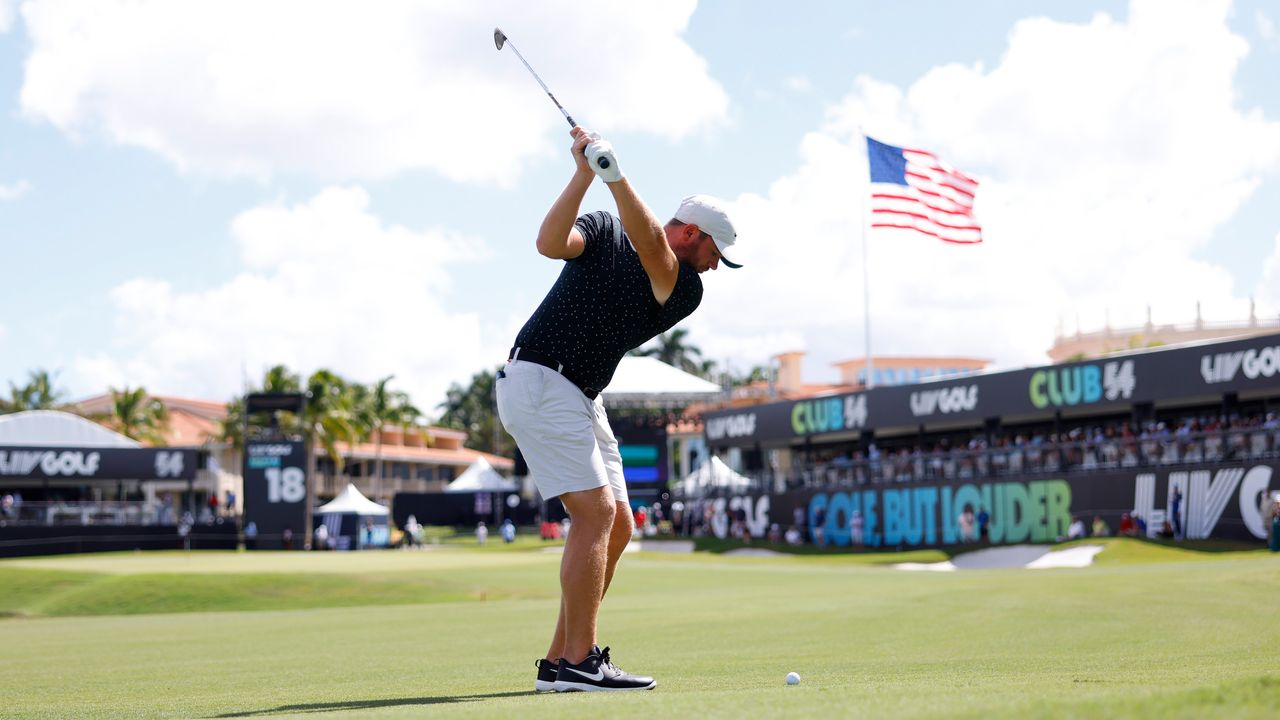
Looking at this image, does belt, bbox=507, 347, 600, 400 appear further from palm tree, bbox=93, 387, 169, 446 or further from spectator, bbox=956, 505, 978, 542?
palm tree, bbox=93, 387, 169, 446

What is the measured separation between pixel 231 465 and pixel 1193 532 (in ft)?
257

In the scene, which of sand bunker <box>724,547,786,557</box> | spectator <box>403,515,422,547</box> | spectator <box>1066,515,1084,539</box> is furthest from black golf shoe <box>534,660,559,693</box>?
spectator <box>403,515,422,547</box>

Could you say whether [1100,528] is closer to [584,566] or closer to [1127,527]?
[1127,527]

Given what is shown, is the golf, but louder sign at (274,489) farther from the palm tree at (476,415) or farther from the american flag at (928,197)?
the palm tree at (476,415)

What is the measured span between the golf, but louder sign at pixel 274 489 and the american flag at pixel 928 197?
31571mm

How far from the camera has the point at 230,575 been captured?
25500 mm

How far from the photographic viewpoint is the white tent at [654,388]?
6700 centimetres

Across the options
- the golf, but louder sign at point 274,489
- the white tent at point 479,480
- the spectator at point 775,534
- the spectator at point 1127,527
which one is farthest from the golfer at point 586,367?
the white tent at point 479,480

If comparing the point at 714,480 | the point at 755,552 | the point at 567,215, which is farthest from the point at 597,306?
the point at 714,480

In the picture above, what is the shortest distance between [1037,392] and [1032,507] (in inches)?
204

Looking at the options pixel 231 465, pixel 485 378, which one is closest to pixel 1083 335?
pixel 485 378

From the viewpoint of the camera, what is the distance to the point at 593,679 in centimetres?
535

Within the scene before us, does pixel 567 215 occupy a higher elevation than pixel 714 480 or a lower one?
higher

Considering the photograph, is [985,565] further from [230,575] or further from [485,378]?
[485,378]
